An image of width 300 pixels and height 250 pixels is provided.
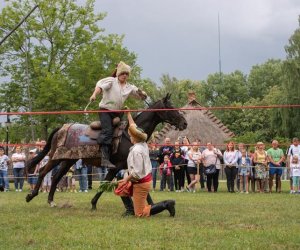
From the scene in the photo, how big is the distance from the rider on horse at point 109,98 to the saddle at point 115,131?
9 centimetres

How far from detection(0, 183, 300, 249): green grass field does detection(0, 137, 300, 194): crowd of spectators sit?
29.3ft

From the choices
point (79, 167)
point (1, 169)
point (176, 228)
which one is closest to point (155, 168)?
point (79, 167)

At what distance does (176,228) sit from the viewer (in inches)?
321

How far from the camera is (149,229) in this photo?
26.0 ft

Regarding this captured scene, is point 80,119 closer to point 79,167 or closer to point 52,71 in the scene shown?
point 52,71

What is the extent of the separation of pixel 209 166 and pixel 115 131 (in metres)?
10.0

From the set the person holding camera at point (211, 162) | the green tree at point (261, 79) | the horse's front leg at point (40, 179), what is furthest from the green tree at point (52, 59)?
the green tree at point (261, 79)

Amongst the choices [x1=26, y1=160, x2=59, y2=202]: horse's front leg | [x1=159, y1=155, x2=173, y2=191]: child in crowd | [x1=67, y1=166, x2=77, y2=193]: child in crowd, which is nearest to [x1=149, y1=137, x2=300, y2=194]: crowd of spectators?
[x1=159, y1=155, x2=173, y2=191]: child in crowd

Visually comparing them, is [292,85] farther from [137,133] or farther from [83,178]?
[137,133]

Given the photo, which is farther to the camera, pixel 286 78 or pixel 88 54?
pixel 286 78

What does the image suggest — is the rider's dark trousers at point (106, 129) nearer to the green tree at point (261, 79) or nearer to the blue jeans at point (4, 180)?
the blue jeans at point (4, 180)

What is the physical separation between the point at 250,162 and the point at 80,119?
1819 centimetres

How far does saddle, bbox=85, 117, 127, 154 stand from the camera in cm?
1118

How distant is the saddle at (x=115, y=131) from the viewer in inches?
440
